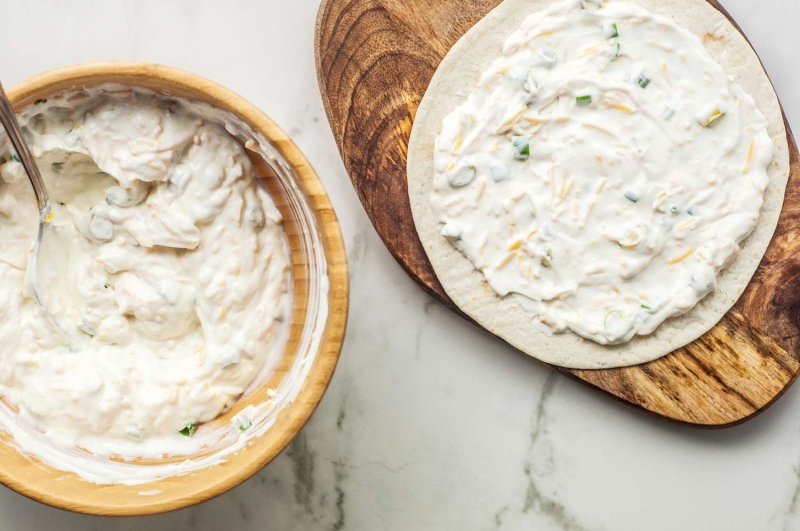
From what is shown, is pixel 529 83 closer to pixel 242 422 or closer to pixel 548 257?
pixel 548 257

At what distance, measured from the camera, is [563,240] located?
1704mm

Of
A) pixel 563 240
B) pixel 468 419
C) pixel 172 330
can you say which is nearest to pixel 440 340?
pixel 468 419

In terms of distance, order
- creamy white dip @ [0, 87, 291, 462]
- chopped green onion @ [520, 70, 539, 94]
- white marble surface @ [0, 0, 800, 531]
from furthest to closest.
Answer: white marble surface @ [0, 0, 800, 531] → chopped green onion @ [520, 70, 539, 94] → creamy white dip @ [0, 87, 291, 462]

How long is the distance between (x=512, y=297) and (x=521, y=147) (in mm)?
387

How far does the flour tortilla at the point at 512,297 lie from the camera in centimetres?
172

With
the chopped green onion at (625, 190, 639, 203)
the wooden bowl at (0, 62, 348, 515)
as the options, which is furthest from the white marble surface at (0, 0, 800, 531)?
the chopped green onion at (625, 190, 639, 203)

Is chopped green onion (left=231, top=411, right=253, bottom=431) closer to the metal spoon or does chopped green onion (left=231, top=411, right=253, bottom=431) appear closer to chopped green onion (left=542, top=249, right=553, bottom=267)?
the metal spoon

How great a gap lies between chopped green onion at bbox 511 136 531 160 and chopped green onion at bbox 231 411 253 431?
3.05ft

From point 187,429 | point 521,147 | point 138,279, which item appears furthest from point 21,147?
point 521,147

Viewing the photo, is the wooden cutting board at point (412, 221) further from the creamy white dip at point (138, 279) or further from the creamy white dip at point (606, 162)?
the creamy white dip at point (138, 279)

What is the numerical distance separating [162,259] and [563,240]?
0.99 m

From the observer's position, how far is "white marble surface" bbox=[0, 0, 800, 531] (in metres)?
1.85

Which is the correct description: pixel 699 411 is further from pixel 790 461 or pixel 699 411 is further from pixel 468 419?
pixel 468 419

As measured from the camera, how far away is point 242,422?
159 centimetres
